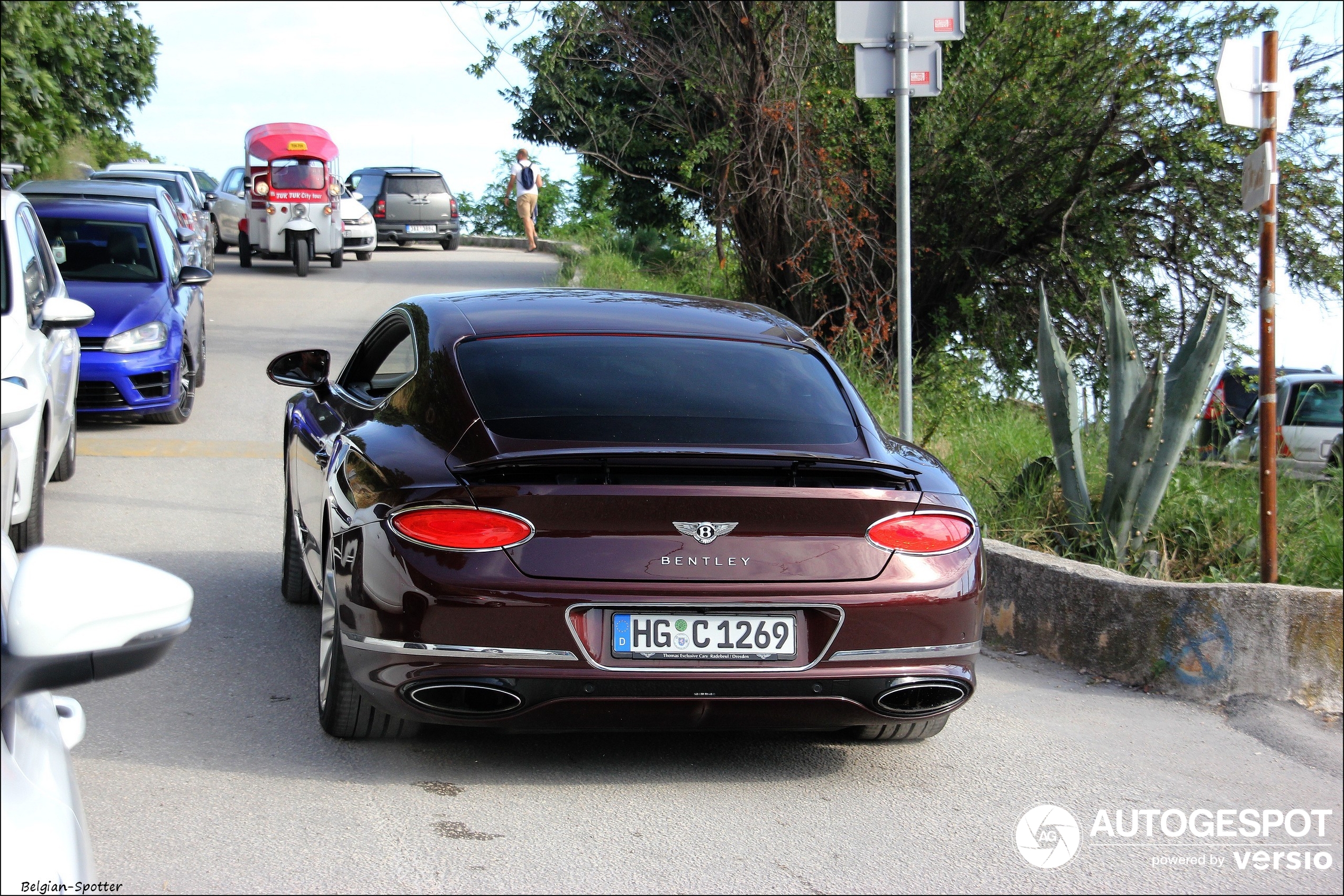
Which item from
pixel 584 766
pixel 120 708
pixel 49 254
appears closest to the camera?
pixel 584 766

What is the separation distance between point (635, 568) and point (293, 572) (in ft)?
9.90

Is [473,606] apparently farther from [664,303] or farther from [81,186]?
[81,186]

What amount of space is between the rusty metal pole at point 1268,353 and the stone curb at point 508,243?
21931mm

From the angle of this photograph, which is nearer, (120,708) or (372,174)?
(120,708)

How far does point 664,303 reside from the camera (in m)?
5.40

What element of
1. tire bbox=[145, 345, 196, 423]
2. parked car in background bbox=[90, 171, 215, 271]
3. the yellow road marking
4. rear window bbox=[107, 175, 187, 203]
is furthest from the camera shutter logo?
rear window bbox=[107, 175, 187, 203]

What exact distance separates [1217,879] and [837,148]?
10.3m

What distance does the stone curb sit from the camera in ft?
98.0

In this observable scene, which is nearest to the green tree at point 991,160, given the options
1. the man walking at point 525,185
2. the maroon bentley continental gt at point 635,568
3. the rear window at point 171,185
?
the maroon bentley continental gt at point 635,568

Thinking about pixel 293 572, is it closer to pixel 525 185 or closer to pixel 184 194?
pixel 184 194

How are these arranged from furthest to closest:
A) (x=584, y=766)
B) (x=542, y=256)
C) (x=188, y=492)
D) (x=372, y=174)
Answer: (x=372, y=174)
(x=542, y=256)
(x=188, y=492)
(x=584, y=766)

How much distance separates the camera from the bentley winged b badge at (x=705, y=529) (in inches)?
153

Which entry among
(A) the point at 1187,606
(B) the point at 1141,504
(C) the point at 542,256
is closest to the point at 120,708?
(A) the point at 1187,606

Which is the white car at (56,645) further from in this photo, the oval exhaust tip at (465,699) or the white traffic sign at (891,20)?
the white traffic sign at (891,20)
